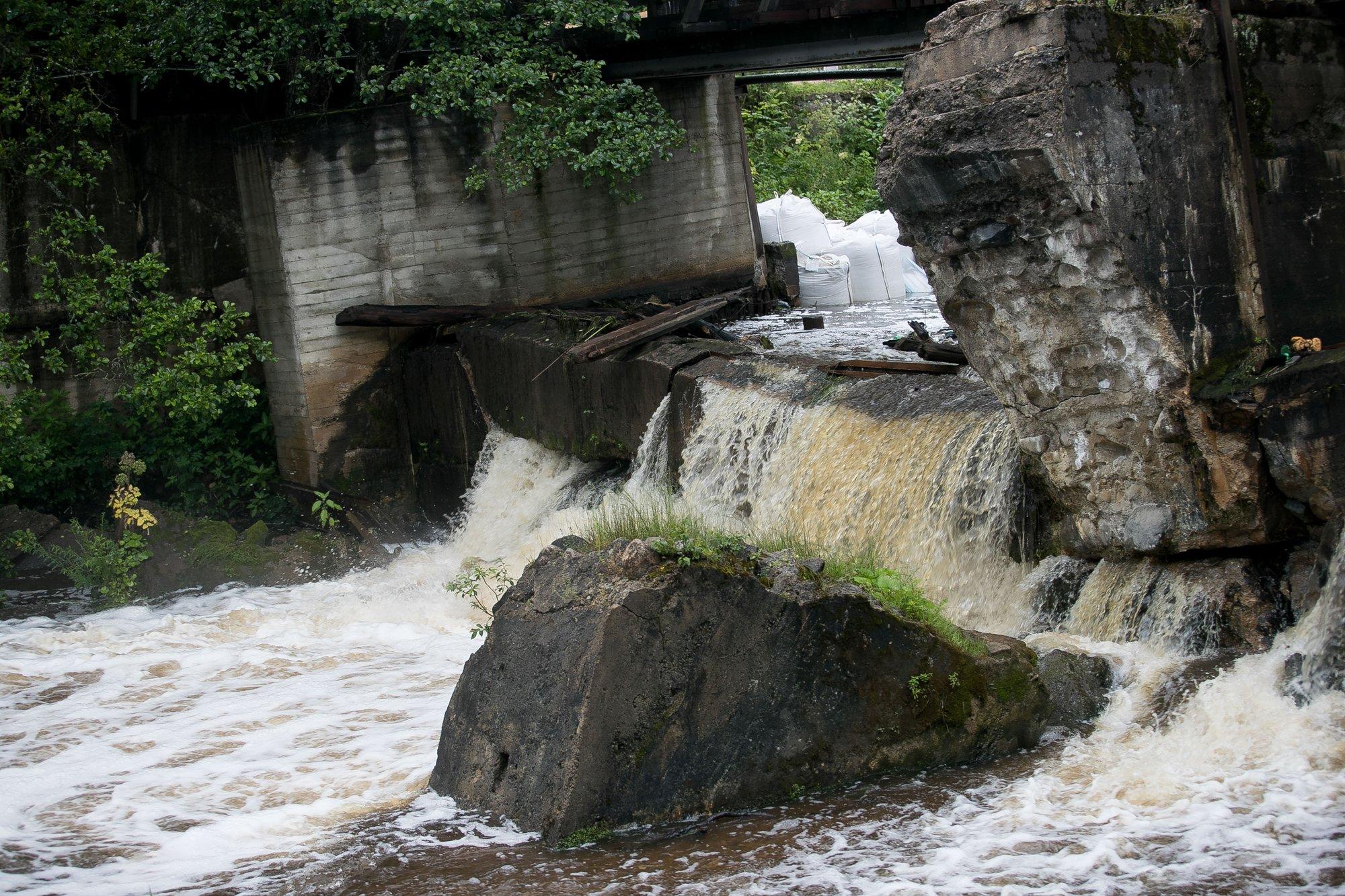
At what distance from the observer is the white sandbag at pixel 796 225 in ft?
51.4

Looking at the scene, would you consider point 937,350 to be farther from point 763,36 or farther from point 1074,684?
point 763,36

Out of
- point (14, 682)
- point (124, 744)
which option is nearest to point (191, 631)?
point (14, 682)

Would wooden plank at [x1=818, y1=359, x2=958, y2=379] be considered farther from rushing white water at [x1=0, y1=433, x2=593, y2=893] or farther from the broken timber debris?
rushing white water at [x1=0, y1=433, x2=593, y2=893]

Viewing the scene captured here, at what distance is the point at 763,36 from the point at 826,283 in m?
4.05

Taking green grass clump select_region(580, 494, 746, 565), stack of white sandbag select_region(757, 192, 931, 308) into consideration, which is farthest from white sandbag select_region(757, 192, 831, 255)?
green grass clump select_region(580, 494, 746, 565)

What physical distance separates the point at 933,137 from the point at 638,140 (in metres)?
6.13

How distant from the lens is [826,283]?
14.9 m

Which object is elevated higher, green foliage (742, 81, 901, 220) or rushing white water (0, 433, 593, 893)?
green foliage (742, 81, 901, 220)

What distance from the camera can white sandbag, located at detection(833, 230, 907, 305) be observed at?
14.9m

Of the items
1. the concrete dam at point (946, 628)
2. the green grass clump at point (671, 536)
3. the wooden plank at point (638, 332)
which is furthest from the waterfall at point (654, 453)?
the green grass clump at point (671, 536)

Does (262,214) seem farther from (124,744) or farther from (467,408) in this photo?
(124,744)

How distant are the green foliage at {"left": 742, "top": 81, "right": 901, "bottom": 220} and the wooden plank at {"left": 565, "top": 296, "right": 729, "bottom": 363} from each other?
8555mm

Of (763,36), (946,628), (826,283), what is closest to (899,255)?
(826,283)

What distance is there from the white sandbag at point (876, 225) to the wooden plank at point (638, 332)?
4727mm
